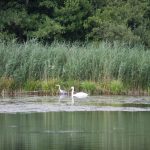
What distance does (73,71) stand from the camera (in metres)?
30.8

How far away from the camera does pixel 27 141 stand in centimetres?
1806

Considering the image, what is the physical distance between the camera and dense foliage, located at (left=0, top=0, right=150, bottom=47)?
4016cm

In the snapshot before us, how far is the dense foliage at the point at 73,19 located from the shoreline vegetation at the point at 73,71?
801 centimetres

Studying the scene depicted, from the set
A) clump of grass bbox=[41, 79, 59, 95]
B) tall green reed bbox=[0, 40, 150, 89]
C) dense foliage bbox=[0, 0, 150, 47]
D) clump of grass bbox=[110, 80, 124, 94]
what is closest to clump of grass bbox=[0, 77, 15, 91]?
tall green reed bbox=[0, 40, 150, 89]

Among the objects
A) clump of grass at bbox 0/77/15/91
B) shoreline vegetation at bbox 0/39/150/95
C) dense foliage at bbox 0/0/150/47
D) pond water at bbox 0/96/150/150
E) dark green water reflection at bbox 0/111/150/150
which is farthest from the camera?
dense foliage at bbox 0/0/150/47

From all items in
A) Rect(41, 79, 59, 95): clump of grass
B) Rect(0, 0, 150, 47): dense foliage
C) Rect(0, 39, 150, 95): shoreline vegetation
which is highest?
Rect(0, 0, 150, 47): dense foliage

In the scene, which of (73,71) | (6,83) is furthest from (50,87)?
(6,83)

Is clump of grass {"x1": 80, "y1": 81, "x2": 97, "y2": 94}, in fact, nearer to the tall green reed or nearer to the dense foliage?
the tall green reed

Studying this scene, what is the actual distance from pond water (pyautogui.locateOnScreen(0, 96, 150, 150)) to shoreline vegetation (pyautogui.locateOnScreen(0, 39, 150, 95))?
44.4 inches

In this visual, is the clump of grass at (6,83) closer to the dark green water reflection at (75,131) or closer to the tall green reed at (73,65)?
the tall green reed at (73,65)

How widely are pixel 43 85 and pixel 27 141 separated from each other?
12.0m

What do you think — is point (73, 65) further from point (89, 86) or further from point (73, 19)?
point (73, 19)

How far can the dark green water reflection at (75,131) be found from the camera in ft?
57.2

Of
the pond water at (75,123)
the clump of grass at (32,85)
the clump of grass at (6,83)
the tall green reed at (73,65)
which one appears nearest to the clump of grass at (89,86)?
the tall green reed at (73,65)
